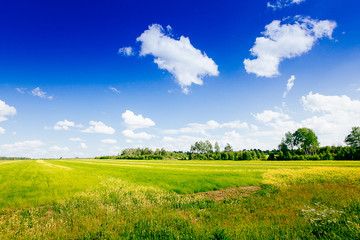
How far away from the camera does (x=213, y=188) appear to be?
1736 cm

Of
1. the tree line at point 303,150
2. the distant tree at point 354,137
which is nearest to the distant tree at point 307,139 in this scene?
the tree line at point 303,150

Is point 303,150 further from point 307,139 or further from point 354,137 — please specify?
point 354,137

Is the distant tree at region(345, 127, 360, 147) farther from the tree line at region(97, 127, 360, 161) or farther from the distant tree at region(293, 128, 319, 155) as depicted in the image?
the distant tree at region(293, 128, 319, 155)

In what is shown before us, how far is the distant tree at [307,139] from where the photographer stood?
102625 millimetres

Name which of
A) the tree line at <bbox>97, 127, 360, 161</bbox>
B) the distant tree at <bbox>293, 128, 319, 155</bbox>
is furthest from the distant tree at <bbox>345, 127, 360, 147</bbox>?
the distant tree at <bbox>293, 128, 319, 155</bbox>

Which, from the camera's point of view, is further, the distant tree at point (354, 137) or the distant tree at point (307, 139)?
the distant tree at point (307, 139)

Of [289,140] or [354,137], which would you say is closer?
[354,137]

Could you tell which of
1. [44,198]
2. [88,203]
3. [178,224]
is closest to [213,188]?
[178,224]

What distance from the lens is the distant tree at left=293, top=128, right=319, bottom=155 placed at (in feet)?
337

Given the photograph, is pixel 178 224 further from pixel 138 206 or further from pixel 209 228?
pixel 138 206

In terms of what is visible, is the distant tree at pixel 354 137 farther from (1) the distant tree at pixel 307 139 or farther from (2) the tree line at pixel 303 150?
(1) the distant tree at pixel 307 139

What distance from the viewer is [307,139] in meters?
104

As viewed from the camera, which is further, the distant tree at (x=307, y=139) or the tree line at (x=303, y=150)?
the distant tree at (x=307, y=139)

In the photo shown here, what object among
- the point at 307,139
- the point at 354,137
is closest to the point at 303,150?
the point at 307,139
